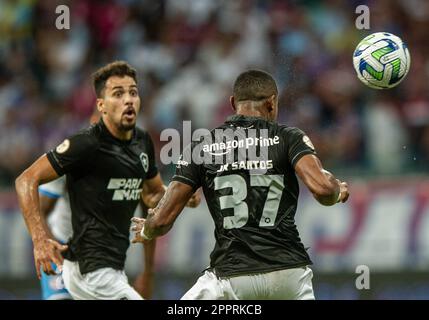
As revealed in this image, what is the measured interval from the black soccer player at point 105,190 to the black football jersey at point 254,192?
148 cm

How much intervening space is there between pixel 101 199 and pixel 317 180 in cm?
240

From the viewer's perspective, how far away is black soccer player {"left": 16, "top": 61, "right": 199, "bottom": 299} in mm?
7707

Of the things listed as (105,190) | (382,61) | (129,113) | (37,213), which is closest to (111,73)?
(129,113)

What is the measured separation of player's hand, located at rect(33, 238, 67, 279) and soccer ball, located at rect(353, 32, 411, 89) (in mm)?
2859

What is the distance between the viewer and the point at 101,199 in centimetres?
777

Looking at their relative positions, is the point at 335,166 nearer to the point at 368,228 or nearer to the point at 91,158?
the point at 368,228

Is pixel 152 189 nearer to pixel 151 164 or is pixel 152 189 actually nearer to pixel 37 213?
pixel 151 164

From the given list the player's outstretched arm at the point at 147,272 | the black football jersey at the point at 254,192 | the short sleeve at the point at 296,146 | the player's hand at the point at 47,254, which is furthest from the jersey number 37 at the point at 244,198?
the player's outstretched arm at the point at 147,272

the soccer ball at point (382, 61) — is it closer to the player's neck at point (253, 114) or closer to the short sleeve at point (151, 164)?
the player's neck at point (253, 114)

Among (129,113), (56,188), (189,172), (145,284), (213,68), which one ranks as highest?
(213,68)
